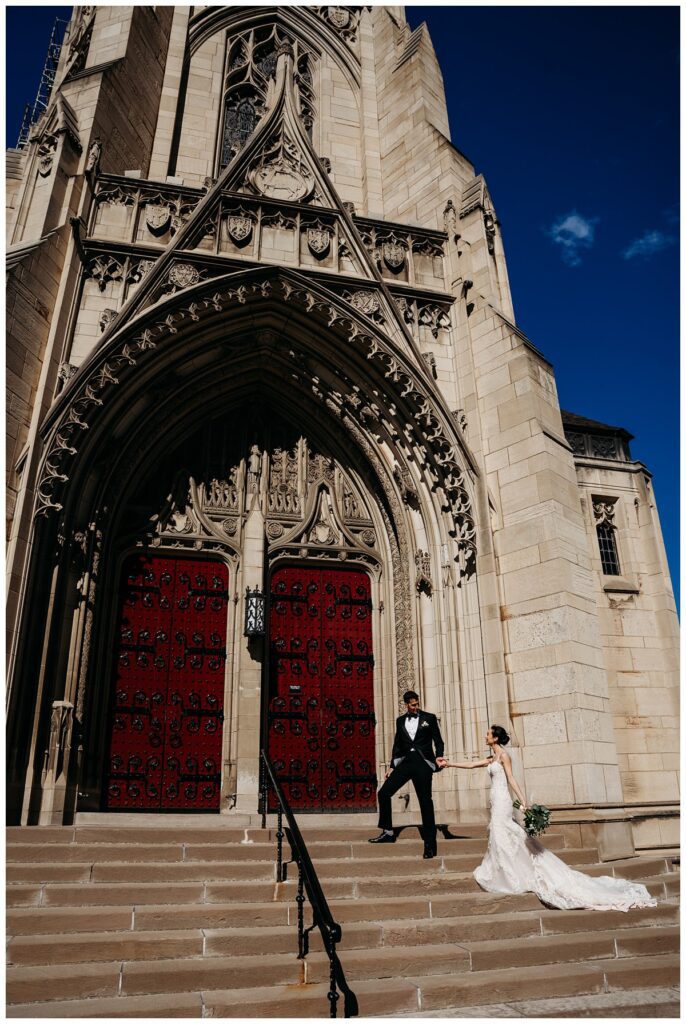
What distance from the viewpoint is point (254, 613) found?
9.92 meters

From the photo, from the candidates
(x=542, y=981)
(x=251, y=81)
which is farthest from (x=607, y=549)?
(x=251, y=81)

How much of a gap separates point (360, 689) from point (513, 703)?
2.53 meters

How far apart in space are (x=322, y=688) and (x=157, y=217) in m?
7.47

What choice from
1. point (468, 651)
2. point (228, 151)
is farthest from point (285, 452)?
point (228, 151)

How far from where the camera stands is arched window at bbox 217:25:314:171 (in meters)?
14.7

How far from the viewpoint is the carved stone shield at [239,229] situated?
10.6m

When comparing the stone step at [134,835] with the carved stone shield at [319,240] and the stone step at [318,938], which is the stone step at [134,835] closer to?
the stone step at [318,938]

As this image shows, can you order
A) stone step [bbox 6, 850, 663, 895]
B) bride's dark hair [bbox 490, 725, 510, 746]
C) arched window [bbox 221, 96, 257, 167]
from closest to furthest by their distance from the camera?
stone step [bbox 6, 850, 663, 895]
bride's dark hair [bbox 490, 725, 510, 746]
arched window [bbox 221, 96, 257, 167]

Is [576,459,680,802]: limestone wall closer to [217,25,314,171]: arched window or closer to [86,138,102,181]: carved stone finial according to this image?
[86,138,102,181]: carved stone finial

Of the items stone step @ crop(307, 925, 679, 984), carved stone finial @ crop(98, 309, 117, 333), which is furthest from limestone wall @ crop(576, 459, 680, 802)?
carved stone finial @ crop(98, 309, 117, 333)

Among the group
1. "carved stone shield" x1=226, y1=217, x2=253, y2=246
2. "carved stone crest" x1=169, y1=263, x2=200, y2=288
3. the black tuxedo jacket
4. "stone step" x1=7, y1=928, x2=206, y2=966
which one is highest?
"carved stone shield" x1=226, y1=217, x2=253, y2=246

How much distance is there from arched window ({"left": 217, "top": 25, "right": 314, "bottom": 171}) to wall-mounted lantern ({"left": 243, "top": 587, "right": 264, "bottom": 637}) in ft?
30.2

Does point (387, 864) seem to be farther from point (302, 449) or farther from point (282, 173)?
point (282, 173)

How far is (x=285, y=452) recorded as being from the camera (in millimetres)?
11508
